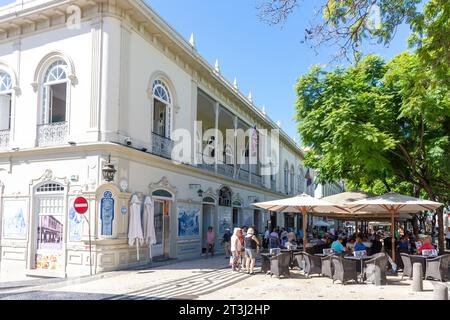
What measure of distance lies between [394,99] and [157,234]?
406 inches

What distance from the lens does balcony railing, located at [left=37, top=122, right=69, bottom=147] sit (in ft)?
48.2

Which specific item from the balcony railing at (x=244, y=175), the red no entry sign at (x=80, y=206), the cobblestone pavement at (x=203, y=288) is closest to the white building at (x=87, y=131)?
the red no entry sign at (x=80, y=206)

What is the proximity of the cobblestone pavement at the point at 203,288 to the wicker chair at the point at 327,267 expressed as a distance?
20 centimetres

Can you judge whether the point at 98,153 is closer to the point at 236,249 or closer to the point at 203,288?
the point at 236,249

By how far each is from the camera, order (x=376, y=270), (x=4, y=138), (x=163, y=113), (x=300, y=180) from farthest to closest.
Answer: (x=300, y=180) < (x=163, y=113) < (x=4, y=138) < (x=376, y=270)

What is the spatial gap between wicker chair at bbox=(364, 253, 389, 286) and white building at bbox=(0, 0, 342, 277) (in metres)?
7.73

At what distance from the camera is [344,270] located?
10.9 meters

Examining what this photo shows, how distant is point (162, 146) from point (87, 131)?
A: 369 centimetres

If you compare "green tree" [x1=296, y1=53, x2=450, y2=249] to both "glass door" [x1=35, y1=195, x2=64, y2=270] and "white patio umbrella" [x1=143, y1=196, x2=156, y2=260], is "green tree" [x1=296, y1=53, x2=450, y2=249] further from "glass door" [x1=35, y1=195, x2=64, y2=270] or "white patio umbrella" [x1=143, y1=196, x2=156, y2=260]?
"glass door" [x1=35, y1=195, x2=64, y2=270]

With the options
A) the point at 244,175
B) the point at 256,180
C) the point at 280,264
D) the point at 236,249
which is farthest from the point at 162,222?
the point at 256,180

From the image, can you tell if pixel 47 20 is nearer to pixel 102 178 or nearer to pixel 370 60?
pixel 102 178

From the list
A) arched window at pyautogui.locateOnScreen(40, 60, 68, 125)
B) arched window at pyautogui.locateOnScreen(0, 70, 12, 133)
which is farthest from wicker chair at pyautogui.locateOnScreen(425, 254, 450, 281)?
arched window at pyautogui.locateOnScreen(0, 70, 12, 133)
